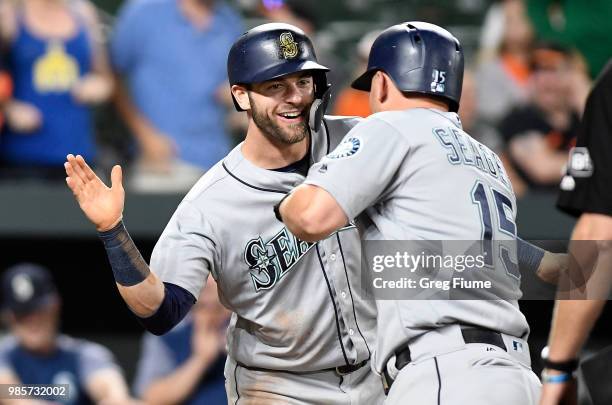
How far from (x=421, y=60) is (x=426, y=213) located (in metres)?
0.47

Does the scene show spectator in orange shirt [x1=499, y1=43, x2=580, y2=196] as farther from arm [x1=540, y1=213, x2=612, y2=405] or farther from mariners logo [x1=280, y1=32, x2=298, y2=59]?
arm [x1=540, y1=213, x2=612, y2=405]

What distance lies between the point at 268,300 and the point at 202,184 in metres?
0.46

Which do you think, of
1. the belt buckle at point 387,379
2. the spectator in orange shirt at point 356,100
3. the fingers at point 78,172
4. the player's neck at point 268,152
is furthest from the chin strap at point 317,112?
the spectator in orange shirt at point 356,100

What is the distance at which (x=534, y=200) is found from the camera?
6.53 meters

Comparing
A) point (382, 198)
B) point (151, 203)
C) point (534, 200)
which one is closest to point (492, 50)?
point (534, 200)

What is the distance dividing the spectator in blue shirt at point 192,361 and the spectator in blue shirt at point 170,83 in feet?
3.27

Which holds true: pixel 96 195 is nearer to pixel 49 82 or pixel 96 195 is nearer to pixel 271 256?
pixel 271 256

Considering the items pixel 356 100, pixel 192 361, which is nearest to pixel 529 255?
pixel 192 361

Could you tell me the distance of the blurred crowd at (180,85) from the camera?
6.27 m

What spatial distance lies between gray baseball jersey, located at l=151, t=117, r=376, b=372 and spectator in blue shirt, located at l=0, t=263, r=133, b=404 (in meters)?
2.34

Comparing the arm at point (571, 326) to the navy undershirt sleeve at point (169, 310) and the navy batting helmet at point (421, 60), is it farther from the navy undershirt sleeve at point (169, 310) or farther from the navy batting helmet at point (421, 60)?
the navy undershirt sleeve at point (169, 310)

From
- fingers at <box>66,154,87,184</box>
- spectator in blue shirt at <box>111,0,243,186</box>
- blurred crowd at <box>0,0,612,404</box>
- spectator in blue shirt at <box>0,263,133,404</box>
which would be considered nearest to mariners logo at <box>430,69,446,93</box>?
fingers at <box>66,154,87,184</box>

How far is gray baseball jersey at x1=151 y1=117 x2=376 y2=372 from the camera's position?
3754 millimetres

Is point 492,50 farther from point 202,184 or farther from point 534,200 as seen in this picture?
point 202,184
